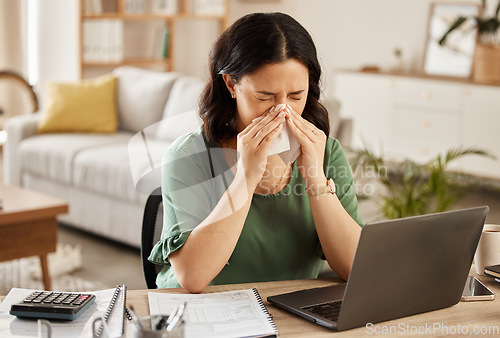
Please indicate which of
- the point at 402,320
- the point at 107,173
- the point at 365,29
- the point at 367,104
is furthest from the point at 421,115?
the point at 402,320

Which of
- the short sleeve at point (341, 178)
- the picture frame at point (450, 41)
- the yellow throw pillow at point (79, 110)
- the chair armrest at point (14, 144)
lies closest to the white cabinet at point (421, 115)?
the picture frame at point (450, 41)

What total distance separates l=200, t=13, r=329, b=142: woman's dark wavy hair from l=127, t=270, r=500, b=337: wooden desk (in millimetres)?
380

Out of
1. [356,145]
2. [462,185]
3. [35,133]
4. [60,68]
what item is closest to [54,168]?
[35,133]

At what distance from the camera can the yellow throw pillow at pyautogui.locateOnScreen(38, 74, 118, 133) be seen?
14.0 feet

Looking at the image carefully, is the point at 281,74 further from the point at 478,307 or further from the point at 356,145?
the point at 356,145

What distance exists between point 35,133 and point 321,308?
3416mm

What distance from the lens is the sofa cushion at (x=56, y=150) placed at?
153 inches

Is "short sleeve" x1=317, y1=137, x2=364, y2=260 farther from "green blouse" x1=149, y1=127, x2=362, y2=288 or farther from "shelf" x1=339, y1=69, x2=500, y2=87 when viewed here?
"shelf" x1=339, y1=69, x2=500, y2=87

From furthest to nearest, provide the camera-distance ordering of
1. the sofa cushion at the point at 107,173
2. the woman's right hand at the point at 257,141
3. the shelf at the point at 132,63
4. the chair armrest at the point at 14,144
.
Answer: the shelf at the point at 132,63 < the chair armrest at the point at 14,144 < the sofa cushion at the point at 107,173 < the woman's right hand at the point at 257,141

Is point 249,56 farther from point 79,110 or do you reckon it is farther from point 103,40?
point 103,40

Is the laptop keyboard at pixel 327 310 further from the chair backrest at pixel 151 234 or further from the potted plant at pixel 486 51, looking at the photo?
the potted plant at pixel 486 51

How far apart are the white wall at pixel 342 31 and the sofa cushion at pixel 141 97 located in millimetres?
1143

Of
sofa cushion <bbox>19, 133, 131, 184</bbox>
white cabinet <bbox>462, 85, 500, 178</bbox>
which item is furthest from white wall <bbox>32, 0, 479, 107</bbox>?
sofa cushion <bbox>19, 133, 131, 184</bbox>

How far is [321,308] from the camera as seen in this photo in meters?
1.21
